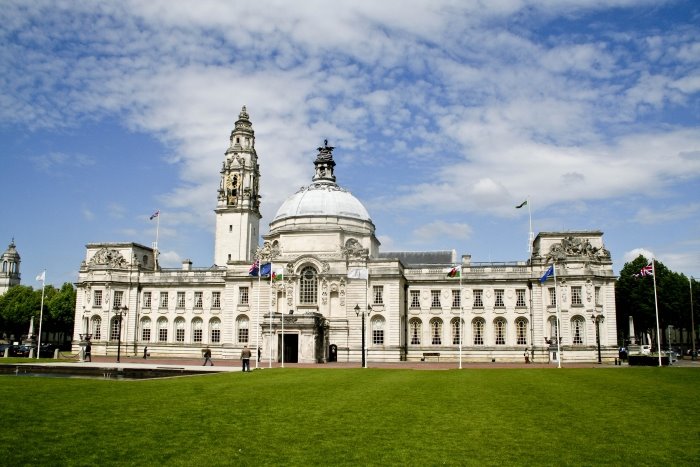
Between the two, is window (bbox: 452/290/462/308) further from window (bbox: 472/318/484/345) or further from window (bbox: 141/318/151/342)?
window (bbox: 141/318/151/342)

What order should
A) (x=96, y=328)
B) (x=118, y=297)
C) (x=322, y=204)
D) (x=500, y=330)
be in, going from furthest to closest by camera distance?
(x=118, y=297)
(x=96, y=328)
(x=322, y=204)
(x=500, y=330)

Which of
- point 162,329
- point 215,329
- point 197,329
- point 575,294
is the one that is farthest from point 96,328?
point 575,294

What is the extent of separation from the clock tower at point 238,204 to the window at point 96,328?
17075 millimetres

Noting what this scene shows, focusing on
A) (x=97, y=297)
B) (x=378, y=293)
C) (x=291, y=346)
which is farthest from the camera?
(x=97, y=297)

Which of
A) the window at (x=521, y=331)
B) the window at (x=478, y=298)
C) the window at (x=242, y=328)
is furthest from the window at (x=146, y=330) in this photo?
the window at (x=521, y=331)

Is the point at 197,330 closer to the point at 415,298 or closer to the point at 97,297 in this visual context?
the point at 97,297

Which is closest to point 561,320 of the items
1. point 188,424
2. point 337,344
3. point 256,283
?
point 337,344

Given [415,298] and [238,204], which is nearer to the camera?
[415,298]

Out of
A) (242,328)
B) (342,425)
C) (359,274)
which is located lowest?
(342,425)

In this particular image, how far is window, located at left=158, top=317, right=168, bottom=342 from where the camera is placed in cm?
8162

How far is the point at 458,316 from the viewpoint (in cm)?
7500

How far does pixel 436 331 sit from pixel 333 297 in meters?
13.5

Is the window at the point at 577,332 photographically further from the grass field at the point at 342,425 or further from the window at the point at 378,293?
the grass field at the point at 342,425

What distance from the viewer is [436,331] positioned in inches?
2975
